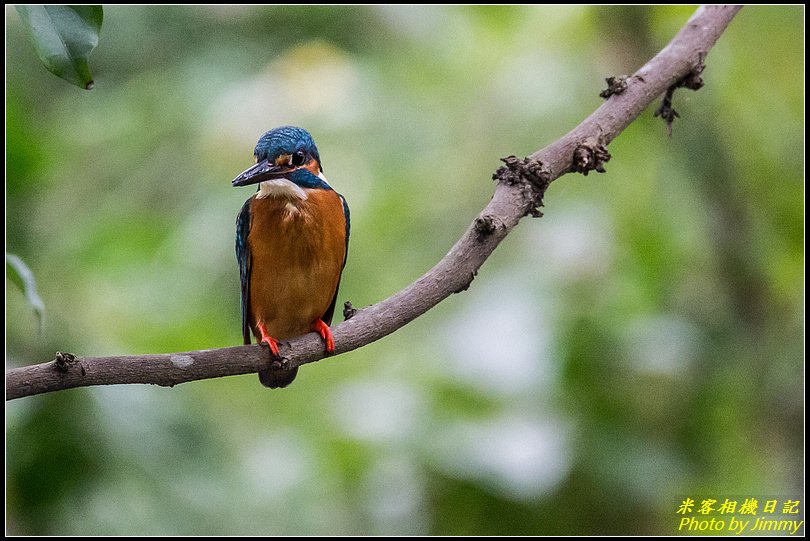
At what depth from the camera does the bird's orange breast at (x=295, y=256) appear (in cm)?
266

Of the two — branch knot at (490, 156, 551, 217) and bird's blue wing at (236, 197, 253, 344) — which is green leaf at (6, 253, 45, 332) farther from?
branch knot at (490, 156, 551, 217)

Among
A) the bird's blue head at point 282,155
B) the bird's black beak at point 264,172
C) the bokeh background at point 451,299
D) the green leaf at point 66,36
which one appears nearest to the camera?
the green leaf at point 66,36

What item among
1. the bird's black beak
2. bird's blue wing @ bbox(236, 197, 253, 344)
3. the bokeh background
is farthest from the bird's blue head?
the bokeh background

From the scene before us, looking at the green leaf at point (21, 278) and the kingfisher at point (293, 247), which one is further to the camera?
the kingfisher at point (293, 247)

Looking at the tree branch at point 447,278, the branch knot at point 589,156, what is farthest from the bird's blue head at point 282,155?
the branch knot at point 589,156

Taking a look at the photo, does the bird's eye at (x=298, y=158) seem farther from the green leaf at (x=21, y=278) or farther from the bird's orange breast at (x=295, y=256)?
the green leaf at (x=21, y=278)

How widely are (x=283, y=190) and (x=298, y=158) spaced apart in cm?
13

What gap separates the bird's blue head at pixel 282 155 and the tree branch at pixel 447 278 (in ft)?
1.56

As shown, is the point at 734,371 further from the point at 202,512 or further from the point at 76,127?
the point at 76,127

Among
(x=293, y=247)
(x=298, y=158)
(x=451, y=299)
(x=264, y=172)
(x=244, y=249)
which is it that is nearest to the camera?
(x=264, y=172)

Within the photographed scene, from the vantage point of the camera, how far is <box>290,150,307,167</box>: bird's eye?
2512 mm

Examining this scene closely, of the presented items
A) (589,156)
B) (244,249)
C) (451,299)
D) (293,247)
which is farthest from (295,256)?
(451,299)

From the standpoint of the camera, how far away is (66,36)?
163 cm

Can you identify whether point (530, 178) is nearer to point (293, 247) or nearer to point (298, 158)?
point (298, 158)
